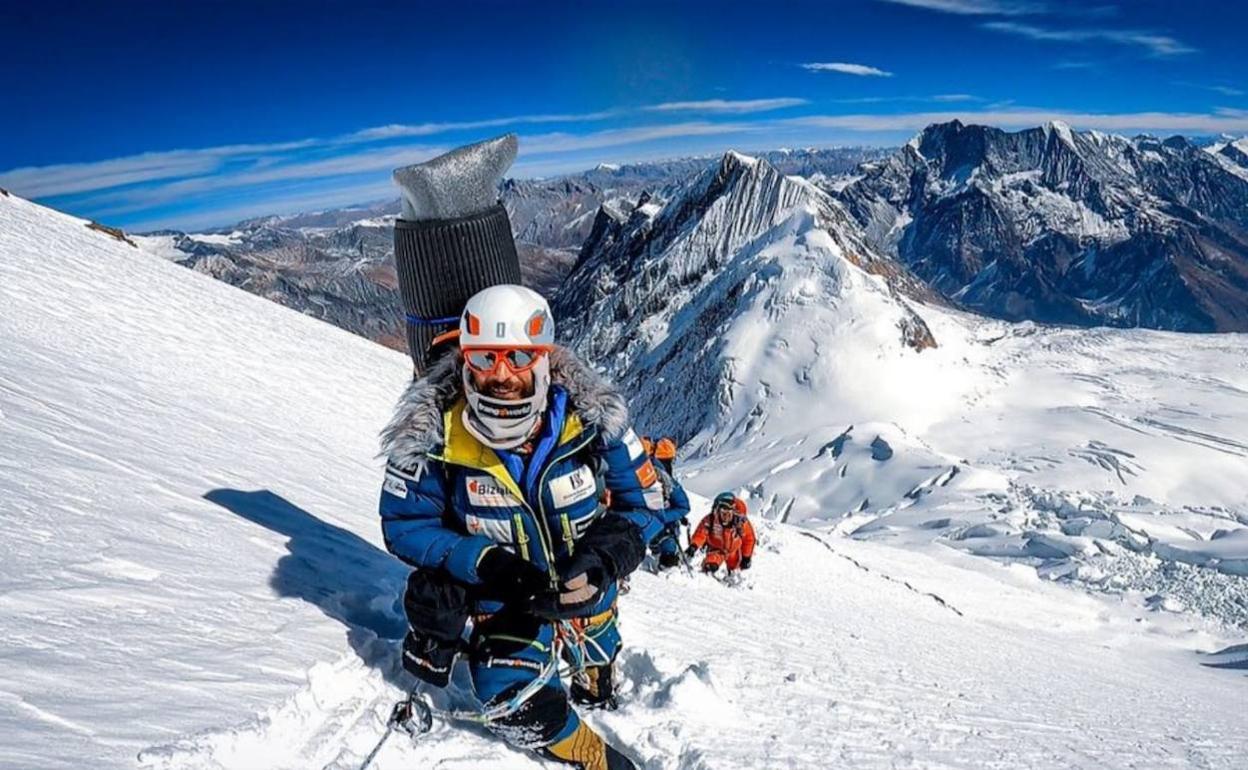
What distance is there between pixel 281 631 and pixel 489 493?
1296 mm

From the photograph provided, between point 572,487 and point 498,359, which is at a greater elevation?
point 498,359

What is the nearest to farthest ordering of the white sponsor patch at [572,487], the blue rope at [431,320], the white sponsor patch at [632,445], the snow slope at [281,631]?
the snow slope at [281,631] → the white sponsor patch at [572,487] → the white sponsor patch at [632,445] → the blue rope at [431,320]

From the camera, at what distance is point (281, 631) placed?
12.7ft

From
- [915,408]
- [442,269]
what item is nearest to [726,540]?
[442,269]

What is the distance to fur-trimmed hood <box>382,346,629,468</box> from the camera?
377cm

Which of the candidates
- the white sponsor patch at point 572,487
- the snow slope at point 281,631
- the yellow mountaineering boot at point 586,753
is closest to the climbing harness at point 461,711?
the snow slope at point 281,631

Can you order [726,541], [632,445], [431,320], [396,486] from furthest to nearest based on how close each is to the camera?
[726,541] < [431,320] < [632,445] < [396,486]

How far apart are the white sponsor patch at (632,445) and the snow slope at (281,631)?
138 centimetres

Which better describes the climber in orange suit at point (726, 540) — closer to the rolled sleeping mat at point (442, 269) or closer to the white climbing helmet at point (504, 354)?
the rolled sleeping mat at point (442, 269)

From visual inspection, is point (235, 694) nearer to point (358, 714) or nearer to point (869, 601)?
point (358, 714)

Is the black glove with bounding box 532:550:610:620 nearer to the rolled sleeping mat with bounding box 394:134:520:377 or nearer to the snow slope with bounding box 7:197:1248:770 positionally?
the snow slope with bounding box 7:197:1248:770

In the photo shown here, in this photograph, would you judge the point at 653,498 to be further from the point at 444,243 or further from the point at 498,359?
the point at 444,243

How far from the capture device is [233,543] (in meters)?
4.76

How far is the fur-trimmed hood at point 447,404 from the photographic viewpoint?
12.4ft
